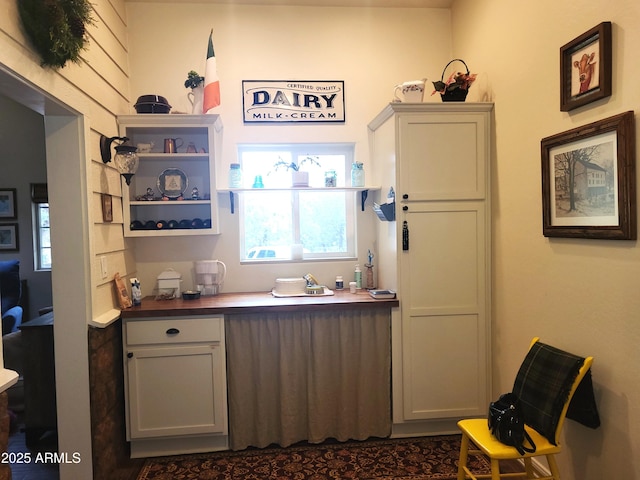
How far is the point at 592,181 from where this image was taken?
5.75 feet

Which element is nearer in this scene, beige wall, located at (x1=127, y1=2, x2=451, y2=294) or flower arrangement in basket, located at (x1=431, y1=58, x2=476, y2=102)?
flower arrangement in basket, located at (x1=431, y1=58, x2=476, y2=102)

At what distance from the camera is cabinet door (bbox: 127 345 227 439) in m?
2.46

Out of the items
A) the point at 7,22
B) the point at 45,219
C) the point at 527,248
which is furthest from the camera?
the point at 45,219

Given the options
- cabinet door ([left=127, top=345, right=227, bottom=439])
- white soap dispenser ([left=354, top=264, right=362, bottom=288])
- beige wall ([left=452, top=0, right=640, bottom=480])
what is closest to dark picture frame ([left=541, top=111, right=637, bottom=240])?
beige wall ([left=452, top=0, right=640, bottom=480])

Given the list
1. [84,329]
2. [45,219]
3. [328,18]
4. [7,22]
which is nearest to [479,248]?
[328,18]

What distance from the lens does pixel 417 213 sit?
2549 millimetres

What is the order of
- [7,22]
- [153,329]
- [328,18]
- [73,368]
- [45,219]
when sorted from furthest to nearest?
[45,219] < [328,18] < [153,329] < [73,368] < [7,22]

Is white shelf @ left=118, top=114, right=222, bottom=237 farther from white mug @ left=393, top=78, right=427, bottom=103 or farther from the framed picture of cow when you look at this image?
the framed picture of cow

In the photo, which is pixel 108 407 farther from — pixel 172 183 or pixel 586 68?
pixel 586 68

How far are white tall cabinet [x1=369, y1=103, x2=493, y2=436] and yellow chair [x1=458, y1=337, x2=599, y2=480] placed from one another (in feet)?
2.01

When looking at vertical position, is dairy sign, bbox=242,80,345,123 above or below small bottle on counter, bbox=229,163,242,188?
above

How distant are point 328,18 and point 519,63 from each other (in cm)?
152

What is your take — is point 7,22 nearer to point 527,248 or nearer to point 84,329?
point 84,329

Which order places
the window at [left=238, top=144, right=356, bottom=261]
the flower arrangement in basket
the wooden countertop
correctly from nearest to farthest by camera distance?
1. the wooden countertop
2. the flower arrangement in basket
3. the window at [left=238, top=144, right=356, bottom=261]
